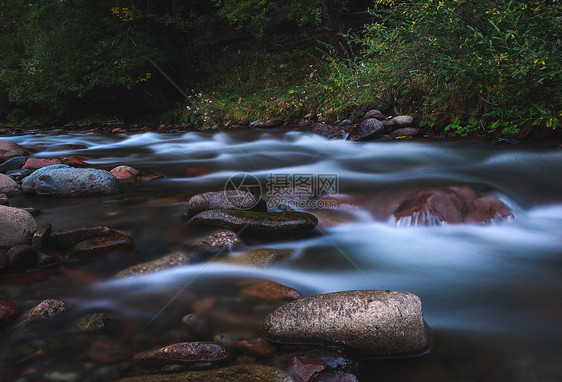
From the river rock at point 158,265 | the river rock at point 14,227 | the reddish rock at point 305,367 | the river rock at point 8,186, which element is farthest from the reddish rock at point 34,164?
the reddish rock at point 305,367

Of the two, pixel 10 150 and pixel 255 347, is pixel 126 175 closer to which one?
pixel 10 150

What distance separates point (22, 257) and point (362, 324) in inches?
111

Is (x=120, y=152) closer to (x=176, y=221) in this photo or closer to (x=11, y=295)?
(x=176, y=221)

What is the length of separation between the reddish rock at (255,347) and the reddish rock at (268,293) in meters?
0.53

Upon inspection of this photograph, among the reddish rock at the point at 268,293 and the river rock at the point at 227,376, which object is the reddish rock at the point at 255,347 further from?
the reddish rock at the point at 268,293

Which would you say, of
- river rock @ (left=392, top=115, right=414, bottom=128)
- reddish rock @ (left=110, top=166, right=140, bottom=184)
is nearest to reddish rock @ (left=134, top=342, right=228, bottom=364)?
reddish rock @ (left=110, top=166, right=140, bottom=184)

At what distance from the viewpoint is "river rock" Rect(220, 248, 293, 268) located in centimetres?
339

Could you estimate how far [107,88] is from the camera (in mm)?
16375

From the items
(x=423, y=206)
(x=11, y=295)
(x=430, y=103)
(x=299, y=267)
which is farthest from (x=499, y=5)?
(x=11, y=295)

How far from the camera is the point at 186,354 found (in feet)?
7.06

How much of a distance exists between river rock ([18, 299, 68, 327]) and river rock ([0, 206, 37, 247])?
1018 millimetres

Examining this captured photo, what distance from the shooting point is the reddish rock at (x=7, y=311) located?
2463mm

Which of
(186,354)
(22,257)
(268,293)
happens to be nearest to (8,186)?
(22,257)

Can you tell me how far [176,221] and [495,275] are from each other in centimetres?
327
